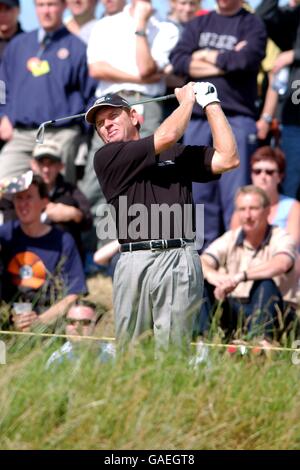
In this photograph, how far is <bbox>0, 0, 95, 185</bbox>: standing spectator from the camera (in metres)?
10.7

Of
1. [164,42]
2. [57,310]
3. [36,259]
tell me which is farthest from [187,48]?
[57,310]

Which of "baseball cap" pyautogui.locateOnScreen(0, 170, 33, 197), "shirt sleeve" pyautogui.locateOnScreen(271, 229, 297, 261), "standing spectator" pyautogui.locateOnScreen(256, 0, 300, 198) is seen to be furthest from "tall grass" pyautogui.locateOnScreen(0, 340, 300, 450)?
"standing spectator" pyautogui.locateOnScreen(256, 0, 300, 198)

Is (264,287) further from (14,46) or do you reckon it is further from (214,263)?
(14,46)

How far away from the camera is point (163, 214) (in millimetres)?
6559

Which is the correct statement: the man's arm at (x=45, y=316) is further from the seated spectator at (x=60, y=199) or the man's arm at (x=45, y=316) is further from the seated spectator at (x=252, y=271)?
the seated spectator at (x=60, y=199)

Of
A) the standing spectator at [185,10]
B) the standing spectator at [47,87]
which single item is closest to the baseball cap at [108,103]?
the standing spectator at [47,87]

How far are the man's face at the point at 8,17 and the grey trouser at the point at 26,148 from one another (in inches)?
46.7

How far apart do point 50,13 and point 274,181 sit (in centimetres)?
267

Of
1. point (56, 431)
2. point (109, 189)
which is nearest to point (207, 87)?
point (109, 189)

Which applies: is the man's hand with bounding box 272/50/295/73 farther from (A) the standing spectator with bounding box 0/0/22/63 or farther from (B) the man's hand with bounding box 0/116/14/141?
(A) the standing spectator with bounding box 0/0/22/63

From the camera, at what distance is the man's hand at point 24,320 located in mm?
8242

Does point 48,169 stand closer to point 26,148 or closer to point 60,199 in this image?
point 60,199

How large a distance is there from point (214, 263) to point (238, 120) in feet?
4.96

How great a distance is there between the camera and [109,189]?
6789 millimetres
